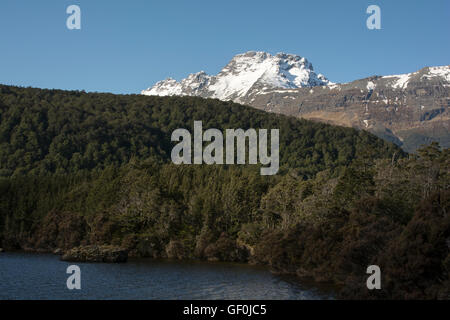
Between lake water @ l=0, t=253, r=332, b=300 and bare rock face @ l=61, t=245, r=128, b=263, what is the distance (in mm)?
4426

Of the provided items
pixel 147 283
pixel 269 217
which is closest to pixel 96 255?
pixel 147 283

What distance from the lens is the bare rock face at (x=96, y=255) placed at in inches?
3740

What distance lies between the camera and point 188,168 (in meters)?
138

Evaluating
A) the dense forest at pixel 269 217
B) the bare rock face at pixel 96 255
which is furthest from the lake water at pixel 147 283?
the dense forest at pixel 269 217

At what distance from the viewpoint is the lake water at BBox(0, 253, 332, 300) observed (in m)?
57.7

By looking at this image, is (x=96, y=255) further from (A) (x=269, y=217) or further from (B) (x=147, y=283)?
(A) (x=269, y=217)

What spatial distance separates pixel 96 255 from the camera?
95.9m

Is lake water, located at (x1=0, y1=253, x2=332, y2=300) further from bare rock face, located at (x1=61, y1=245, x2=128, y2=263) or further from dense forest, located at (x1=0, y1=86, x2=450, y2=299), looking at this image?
dense forest, located at (x1=0, y1=86, x2=450, y2=299)

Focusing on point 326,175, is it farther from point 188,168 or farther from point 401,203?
point 401,203

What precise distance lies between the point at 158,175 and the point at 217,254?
34.0 metres

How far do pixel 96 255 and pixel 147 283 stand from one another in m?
32.4

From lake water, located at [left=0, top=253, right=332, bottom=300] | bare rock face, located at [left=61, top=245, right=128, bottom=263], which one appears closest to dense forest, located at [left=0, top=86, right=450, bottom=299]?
lake water, located at [left=0, top=253, right=332, bottom=300]

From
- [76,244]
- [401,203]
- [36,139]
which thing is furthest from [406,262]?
[36,139]

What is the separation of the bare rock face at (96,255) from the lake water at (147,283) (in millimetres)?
4426
